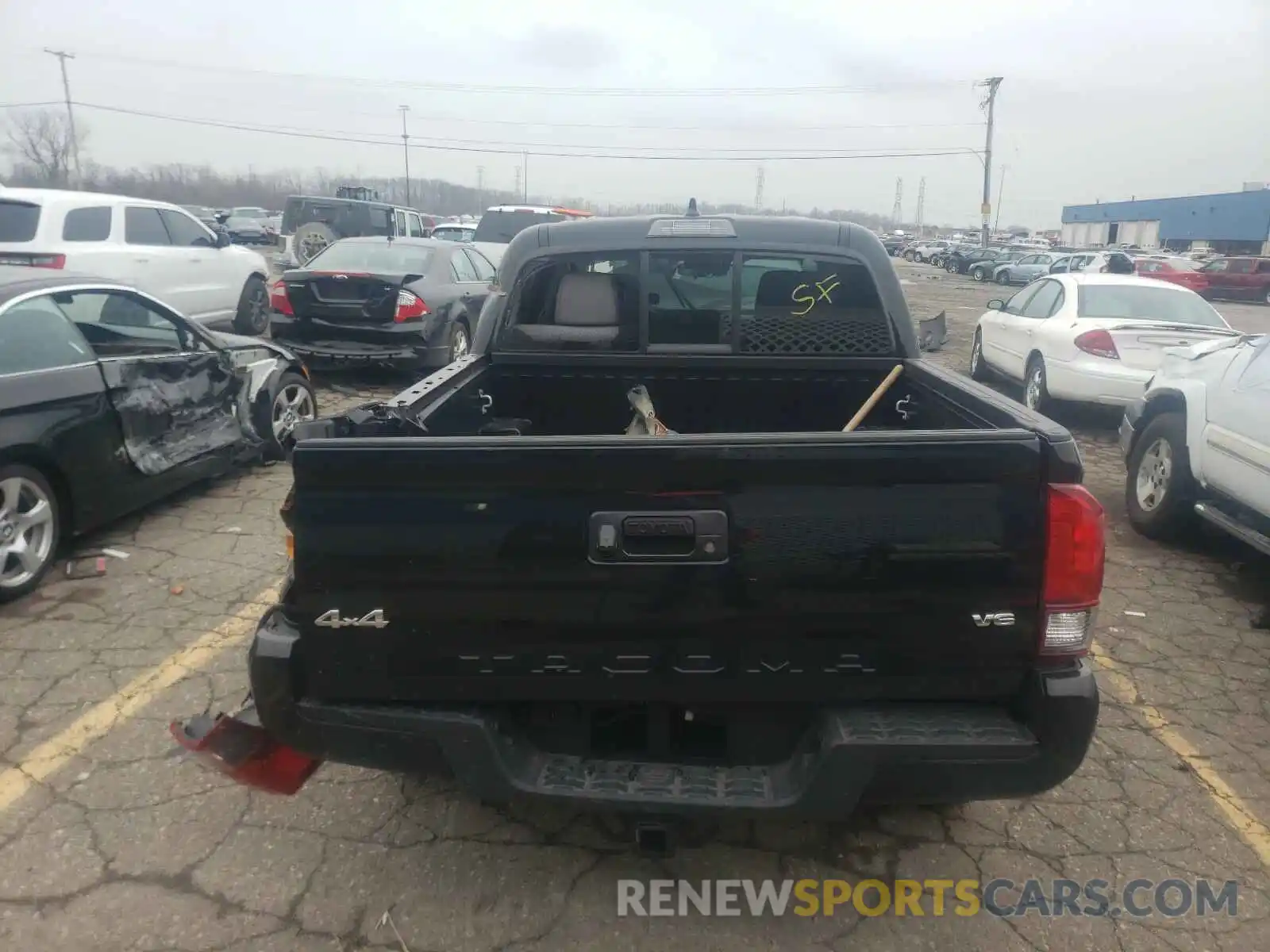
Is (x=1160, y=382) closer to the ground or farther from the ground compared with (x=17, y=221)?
closer to the ground

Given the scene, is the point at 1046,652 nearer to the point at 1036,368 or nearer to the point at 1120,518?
the point at 1120,518

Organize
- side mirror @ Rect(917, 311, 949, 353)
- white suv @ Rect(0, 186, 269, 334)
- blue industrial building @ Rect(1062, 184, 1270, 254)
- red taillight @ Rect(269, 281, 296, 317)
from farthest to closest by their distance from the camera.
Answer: blue industrial building @ Rect(1062, 184, 1270, 254), red taillight @ Rect(269, 281, 296, 317), white suv @ Rect(0, 186, 269, 334), side mirror @ Rect(917, 311, 949, 353)

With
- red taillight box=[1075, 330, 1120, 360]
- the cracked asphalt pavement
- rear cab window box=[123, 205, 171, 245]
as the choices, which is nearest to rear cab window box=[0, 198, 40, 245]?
rear cab window box=[123, 205, 171, 245]

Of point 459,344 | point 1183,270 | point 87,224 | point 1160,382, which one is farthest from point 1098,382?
point 1183,270

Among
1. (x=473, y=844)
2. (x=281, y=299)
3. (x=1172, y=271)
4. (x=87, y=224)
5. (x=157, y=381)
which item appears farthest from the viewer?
(x=1172, y=271)

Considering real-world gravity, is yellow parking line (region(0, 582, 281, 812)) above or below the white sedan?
below

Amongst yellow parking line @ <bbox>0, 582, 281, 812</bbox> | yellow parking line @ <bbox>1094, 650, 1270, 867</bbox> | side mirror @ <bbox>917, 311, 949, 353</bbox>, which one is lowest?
yellow parking line @ <bbox>1094, 650, 1270, 867</bbox>

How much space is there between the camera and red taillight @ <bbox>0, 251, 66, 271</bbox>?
870cm

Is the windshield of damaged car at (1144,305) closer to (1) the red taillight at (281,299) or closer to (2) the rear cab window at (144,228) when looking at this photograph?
(1) the red taillight at (281,299)

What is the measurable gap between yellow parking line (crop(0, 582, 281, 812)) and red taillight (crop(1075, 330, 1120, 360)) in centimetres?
732

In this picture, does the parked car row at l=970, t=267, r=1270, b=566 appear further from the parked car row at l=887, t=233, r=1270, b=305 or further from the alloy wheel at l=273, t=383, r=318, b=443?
the parked car row at l=887, t=233, r=1270, b=305

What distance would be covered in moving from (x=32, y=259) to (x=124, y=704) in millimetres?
7161

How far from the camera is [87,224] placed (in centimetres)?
957

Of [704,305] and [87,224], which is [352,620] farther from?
[87,224]
